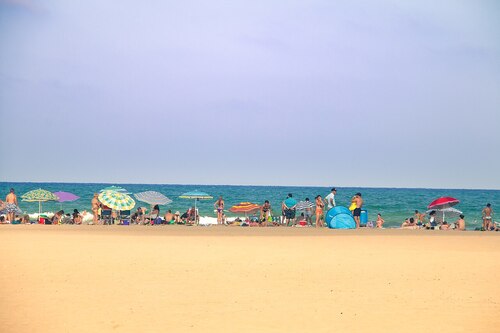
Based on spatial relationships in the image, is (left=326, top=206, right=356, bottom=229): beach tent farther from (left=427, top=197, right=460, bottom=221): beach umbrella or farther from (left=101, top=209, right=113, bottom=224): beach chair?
(left=101, top=209, right=113, bottom=224): beach chair

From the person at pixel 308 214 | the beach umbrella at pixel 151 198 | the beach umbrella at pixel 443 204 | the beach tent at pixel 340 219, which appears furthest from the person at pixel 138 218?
the beach umbrella at pixel 443 204

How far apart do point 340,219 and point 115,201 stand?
10675 mm

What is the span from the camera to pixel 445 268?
49.0 ft

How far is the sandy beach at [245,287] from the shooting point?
9312 millimetres

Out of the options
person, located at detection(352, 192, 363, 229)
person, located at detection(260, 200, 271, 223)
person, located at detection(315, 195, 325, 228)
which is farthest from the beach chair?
person, located at detection(352, 192, 363, 229)

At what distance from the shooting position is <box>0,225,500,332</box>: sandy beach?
9.31 meters

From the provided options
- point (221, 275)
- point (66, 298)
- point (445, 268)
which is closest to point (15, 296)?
point (66, 298)

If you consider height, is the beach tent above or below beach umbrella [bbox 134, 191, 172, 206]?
below

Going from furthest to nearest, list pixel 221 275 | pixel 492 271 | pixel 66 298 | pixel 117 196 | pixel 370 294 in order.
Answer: pixel 117 196 < pixel 492 271 < pixel 221 275 < pixel 370 294 < pixel 66 298

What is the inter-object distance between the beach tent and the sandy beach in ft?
28.6

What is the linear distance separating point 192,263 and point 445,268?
577 centimetres

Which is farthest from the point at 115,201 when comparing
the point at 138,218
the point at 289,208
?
the point at 289,208

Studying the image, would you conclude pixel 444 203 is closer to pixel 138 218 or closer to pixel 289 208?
pixel 289 208

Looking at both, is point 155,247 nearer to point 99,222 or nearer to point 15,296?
point 15,296
